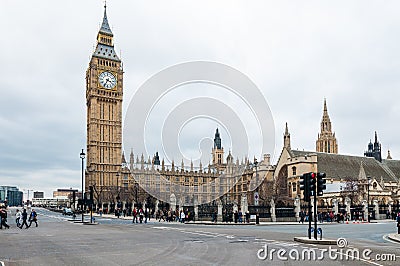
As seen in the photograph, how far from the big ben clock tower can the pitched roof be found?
2034 inches

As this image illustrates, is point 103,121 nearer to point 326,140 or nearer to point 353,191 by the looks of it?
point 326,140

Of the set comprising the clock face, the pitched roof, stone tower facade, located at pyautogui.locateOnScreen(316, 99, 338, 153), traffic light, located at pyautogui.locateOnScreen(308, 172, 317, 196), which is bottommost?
traffic light, located at pyautogui.locateOnScreen(308, 172, 317, 196)

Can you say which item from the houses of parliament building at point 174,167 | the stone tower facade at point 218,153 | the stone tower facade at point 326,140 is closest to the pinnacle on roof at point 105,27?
the houses of parliament building at point 174,167

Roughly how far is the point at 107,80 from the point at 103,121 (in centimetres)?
1218

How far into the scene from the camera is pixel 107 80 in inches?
4877

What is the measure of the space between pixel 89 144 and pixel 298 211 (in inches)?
3202

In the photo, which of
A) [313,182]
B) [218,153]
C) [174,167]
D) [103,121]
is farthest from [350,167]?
[313,182]

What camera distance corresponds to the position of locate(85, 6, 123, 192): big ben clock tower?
11919 centimetres

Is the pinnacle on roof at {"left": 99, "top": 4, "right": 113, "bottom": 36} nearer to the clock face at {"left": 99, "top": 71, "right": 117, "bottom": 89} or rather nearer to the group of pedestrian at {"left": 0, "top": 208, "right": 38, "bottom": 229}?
the clock face at {"left": 99, "top": 71, "right": 117, "bottom": 89}

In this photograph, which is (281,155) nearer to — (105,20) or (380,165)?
(380,165)

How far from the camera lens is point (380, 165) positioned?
3967 inches

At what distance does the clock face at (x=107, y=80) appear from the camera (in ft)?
402

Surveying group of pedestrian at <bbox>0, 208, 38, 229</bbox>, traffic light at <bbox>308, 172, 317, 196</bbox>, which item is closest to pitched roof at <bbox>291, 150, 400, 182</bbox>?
group of pedestrian at <bbox>0, 208, 38, 229</bbox>

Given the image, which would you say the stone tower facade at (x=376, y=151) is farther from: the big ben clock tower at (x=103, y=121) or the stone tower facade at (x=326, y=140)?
the big ben clock tower at (x=103, y=121)
